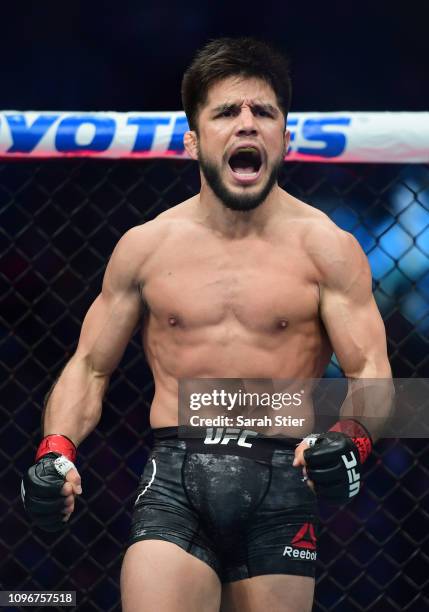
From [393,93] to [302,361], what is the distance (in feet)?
6.34

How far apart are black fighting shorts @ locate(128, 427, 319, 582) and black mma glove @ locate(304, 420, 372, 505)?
0.64ft

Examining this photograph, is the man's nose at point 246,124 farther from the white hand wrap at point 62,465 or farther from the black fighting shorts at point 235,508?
the white hand wrap at point 62,465

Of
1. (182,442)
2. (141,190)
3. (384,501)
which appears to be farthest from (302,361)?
(141,190)

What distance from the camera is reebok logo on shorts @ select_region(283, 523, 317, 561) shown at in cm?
253

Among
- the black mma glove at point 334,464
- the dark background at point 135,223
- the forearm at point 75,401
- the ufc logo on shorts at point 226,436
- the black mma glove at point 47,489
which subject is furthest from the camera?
the dark background at point 135,223

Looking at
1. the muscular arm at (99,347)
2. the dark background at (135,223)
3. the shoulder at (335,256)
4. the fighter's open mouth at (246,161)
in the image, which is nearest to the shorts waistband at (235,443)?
the muscular arm at (99,347)

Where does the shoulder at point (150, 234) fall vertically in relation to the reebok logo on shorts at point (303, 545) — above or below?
above

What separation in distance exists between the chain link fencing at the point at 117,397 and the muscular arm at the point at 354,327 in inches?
35.2

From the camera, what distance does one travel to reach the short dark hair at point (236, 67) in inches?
106

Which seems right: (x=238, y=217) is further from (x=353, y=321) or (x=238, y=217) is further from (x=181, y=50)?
(x=181, y=50)

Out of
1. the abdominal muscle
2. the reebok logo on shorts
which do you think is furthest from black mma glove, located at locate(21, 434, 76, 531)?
the reebok logo on shorts

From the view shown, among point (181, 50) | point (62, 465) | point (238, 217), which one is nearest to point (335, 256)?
point (238, 217)

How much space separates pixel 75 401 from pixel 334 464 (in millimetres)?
740

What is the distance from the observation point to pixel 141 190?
4.02 meters
